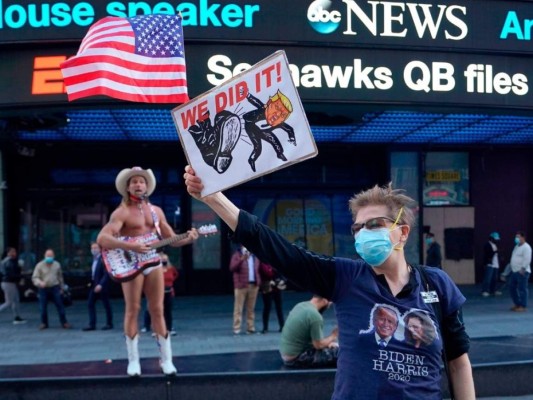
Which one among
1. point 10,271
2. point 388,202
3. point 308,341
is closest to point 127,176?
point 308,341

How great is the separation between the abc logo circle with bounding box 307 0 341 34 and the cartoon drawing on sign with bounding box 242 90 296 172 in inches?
404

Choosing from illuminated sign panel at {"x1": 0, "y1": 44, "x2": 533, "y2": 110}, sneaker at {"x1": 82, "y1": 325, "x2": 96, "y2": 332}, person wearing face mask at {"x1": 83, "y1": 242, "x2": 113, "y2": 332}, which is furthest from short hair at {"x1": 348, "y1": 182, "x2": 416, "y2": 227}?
sneaker at {"x1": 82, "y1": 325, "x2": 96, "y2": 332}

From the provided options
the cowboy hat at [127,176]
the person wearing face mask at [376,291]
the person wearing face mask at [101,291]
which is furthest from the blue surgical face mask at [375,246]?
the person wearing face mask at [101,291]

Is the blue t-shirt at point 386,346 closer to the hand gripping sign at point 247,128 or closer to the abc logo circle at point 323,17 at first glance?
the hand gripping sign at point 247,128

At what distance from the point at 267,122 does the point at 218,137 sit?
0.26m

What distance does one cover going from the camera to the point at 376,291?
9.25 feet

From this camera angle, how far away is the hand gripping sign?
3.02m

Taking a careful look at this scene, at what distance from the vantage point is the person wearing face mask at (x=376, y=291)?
2.72 meters

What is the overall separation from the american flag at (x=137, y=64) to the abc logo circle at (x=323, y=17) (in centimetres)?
728

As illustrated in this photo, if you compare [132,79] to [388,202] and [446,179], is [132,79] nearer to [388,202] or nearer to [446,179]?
[388,202]

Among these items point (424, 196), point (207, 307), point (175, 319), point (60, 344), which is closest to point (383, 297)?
point (60, 344)

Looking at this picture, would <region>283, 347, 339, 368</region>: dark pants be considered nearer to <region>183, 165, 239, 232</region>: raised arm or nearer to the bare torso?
the bare torso

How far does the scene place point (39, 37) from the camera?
12.4 meters

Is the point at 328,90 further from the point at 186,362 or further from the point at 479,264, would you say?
the point at 479,264
